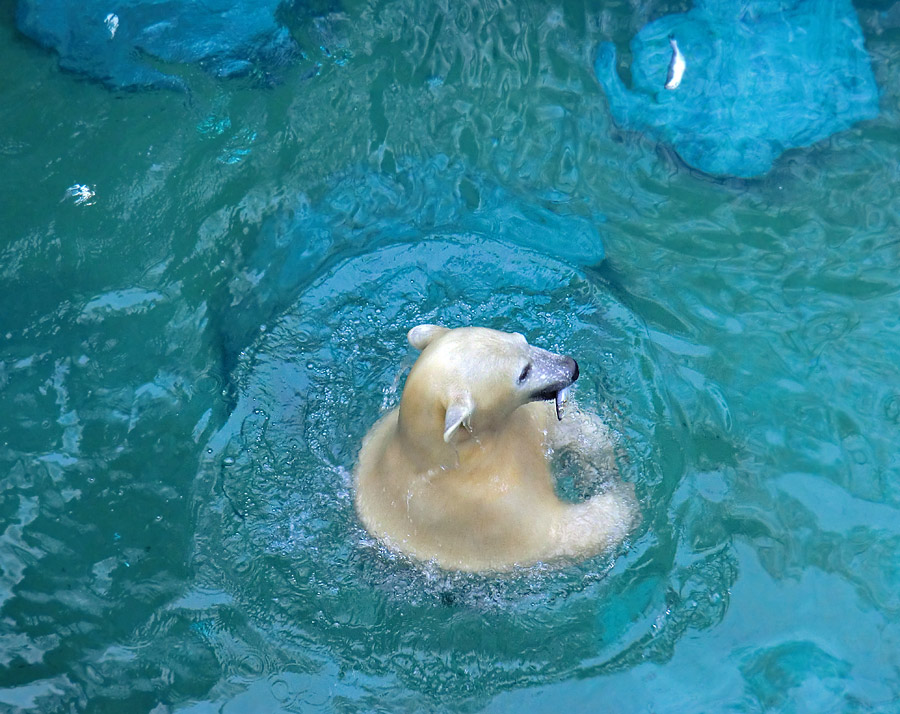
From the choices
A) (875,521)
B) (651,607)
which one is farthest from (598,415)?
(875,521)

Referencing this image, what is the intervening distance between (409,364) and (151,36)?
387cm

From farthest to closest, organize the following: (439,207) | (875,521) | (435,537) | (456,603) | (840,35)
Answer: (840,35)
(439,207)
(875,521)
(456,603)
(435,537)

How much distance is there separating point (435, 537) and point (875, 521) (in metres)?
2.60

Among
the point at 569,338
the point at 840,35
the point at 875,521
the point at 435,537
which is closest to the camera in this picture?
the point at 435,537

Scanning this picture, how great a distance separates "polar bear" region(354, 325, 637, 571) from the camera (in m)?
4.15

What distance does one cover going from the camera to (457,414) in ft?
12.7

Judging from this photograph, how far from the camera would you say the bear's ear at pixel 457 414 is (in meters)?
3.83

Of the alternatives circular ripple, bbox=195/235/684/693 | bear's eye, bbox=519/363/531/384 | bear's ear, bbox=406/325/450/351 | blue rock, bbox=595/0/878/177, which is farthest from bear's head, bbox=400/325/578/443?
blue rock, bbox=595/0/878/177

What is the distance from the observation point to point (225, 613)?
470 cm

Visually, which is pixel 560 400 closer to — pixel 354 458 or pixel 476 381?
pixel 476 381

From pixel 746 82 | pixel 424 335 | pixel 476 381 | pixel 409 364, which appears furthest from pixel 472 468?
pixel 746 82

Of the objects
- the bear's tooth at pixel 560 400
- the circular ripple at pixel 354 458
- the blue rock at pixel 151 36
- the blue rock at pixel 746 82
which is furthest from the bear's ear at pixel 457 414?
the blue rock at pixel 151 36

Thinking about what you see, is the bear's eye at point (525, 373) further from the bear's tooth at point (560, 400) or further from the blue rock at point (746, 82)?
the blue rock at point (746, 82)

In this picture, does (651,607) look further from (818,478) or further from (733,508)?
(818,478)
